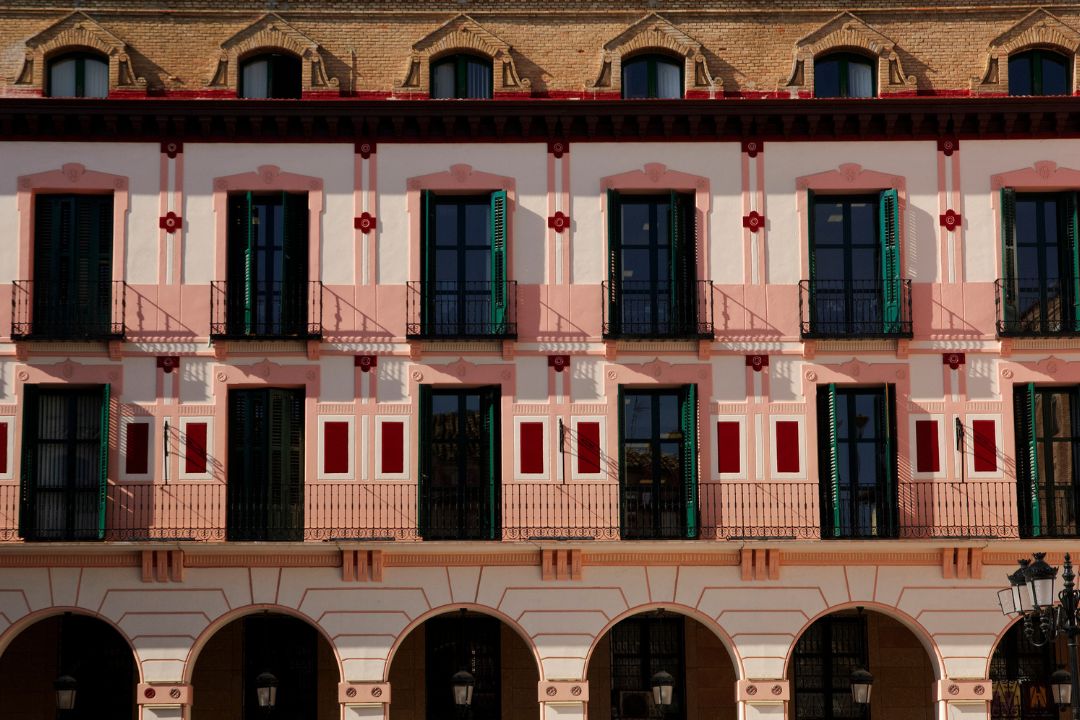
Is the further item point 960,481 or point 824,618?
point 824,618

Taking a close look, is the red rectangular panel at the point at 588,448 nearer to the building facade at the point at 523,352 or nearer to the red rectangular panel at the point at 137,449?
the building facade at the point at 523,352

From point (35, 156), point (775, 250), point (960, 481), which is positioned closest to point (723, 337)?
point (775, 250)

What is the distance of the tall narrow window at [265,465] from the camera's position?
2853 centimetres

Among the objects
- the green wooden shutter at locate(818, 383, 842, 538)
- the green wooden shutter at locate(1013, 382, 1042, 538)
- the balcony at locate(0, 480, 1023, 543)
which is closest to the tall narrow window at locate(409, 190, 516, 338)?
the balcony at locate(0, 480, 1023, 543)

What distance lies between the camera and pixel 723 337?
29141 millimetres

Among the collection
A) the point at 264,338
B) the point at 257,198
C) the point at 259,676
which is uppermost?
the point at 257,198

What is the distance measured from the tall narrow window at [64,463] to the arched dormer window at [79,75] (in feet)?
17.2

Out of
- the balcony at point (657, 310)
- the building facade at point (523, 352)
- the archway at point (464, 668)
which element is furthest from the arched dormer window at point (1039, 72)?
the archway at point (464, 668)

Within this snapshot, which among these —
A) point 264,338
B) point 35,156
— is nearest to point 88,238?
point 35,156

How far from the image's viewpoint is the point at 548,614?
28125mm

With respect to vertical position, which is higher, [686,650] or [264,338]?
[264,338]

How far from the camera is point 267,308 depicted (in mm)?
29250

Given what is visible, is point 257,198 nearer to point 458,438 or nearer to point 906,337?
point 458,438

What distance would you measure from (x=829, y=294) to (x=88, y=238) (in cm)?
1253
